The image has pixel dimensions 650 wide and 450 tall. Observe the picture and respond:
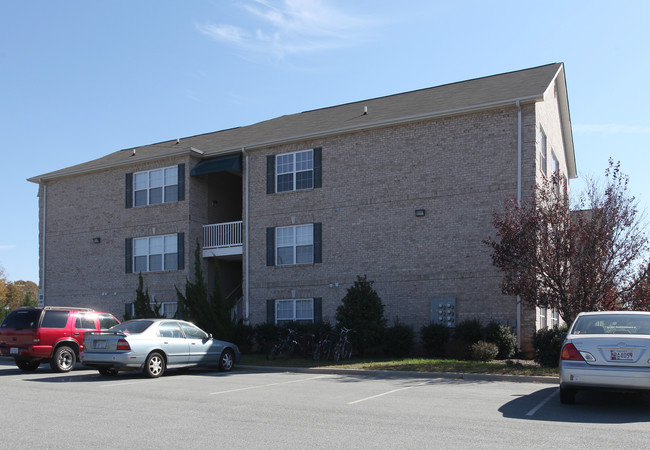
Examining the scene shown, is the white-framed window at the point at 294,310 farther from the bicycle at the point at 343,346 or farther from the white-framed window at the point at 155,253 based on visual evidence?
the white-framed window at the point at 155,253

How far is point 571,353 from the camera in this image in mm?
9898

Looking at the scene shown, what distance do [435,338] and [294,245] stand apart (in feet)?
22.5

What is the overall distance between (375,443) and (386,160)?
1562cm

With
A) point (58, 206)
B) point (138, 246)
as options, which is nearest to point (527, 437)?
point (138, 246)

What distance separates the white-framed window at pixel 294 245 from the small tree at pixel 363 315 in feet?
11.8

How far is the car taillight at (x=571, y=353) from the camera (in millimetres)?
9793

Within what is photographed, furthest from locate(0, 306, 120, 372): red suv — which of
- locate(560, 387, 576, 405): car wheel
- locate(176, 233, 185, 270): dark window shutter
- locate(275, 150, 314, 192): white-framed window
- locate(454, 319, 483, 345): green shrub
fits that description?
locate(560, 387, 576, 405): car wheel

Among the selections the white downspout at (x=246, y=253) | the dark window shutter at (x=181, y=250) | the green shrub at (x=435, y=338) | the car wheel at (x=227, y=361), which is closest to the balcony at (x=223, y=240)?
the white downspout at (x=246, y=253)

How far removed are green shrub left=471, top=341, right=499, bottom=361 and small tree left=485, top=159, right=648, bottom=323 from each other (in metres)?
2.02

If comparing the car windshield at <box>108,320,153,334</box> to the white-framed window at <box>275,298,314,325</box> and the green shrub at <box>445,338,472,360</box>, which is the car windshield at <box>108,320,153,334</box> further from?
the green shrub at <box>445,338,472,360</box>

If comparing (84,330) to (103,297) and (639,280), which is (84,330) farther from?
(639,280)

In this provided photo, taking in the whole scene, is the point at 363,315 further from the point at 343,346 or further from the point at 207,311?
the point at 207,311

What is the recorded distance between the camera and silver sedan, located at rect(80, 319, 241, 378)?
14555 mm

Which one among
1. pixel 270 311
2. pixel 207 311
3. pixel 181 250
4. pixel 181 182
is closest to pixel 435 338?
pixel 270 311
